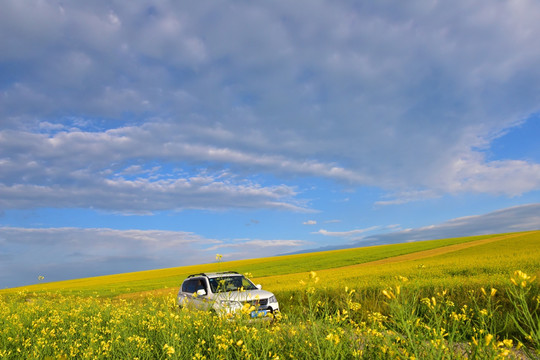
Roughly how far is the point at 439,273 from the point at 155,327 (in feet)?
52.6

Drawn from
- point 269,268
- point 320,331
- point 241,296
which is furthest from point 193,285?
point 269,268

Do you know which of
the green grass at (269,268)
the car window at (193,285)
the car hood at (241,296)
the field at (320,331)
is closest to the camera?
the field at (320,331)

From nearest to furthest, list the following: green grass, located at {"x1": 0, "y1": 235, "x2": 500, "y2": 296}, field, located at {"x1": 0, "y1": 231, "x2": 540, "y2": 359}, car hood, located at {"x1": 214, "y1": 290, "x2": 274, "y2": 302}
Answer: field, located at {"x1": 0, "y1": 231, "x2": 540, "y2": 359} → car hood, located at {"x1": 214, "y1": 290, "x2": 274, "y2": 302} → green grass, located at {"x1": 0, "y1": 235, "x2": 500, "y2": 296}

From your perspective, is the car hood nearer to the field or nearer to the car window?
the field

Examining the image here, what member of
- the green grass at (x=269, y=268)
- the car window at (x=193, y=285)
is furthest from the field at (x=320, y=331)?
the green grass at (x=269, y=268)

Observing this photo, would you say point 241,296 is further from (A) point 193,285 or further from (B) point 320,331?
(A) point 193,285

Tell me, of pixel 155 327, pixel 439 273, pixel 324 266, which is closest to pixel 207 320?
pixel 155 327

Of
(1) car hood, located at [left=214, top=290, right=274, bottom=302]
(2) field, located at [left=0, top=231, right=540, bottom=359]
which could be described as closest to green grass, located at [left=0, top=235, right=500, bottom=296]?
(1) car hood, located at [left=214, top=290, right=274, bottom=302]

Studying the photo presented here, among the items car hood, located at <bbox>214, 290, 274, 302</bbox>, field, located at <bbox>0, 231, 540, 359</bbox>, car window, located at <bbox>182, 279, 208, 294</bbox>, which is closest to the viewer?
field, located at <bbox>0, 231, 540, 359</bbox>

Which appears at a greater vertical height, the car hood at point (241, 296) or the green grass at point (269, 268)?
the car hood at point (241, 296)

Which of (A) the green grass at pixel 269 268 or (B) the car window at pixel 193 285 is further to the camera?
(A) the green grass at pixel 269 268

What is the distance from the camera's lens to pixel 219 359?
190 inches

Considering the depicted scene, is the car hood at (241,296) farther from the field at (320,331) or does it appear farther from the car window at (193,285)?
the car window at (193,285)

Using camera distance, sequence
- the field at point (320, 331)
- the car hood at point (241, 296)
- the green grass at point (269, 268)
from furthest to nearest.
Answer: the green grass at point (269, 268) < the car hood at point (241, 296) < the field at point (320, 331)
